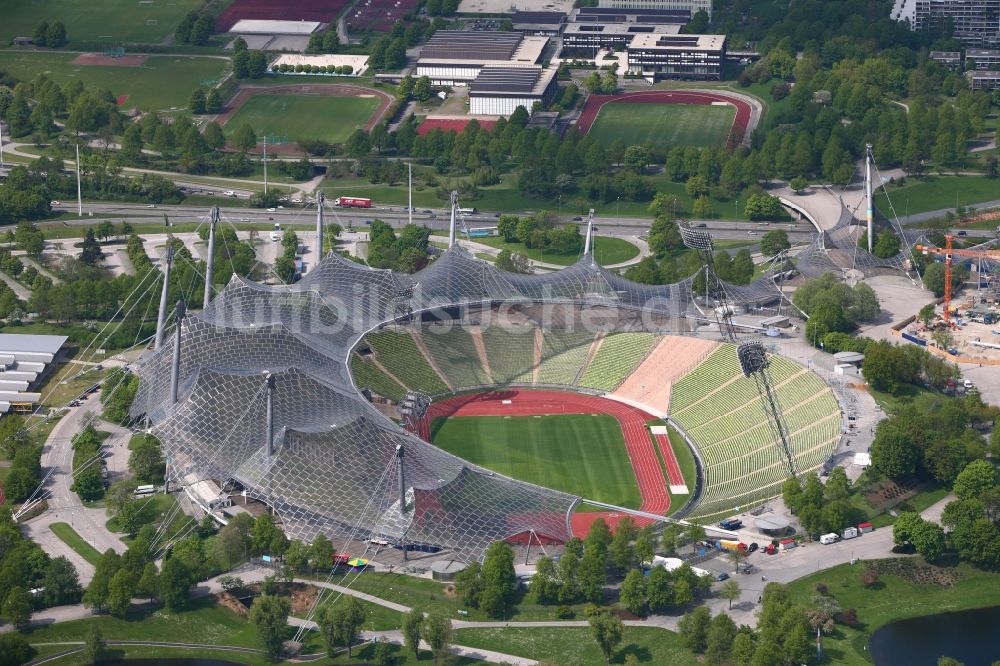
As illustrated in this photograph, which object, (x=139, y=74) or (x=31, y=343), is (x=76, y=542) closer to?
(x=31, y=343)

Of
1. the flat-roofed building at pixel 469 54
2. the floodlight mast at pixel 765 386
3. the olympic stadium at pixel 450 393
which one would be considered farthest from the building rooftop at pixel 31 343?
the flat-roofed building at pixel 469 54

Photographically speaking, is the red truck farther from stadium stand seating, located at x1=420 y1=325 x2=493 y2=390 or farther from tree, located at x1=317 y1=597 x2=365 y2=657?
tree, located at x1=317 y1=597 x2=365 y2=657

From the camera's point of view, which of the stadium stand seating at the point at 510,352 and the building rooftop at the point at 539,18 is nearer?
the stadium stand seating at the point at 510,352

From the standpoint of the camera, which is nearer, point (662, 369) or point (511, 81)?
point (662, 369)

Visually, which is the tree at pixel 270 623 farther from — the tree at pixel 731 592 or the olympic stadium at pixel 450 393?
the tree at pixel 731 592

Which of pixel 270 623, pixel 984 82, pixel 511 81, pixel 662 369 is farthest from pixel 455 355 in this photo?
pixel 984 82

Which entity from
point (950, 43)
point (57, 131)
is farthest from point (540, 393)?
point (950, 43)

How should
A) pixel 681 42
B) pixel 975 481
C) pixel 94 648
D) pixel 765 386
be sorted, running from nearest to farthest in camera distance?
pixel 94 648, pixel 975 481, pixel 765 386, pixel 681 42

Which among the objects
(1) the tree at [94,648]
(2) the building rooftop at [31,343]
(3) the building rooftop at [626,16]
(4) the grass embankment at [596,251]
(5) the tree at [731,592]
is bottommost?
(1) the tree at [94,648]
